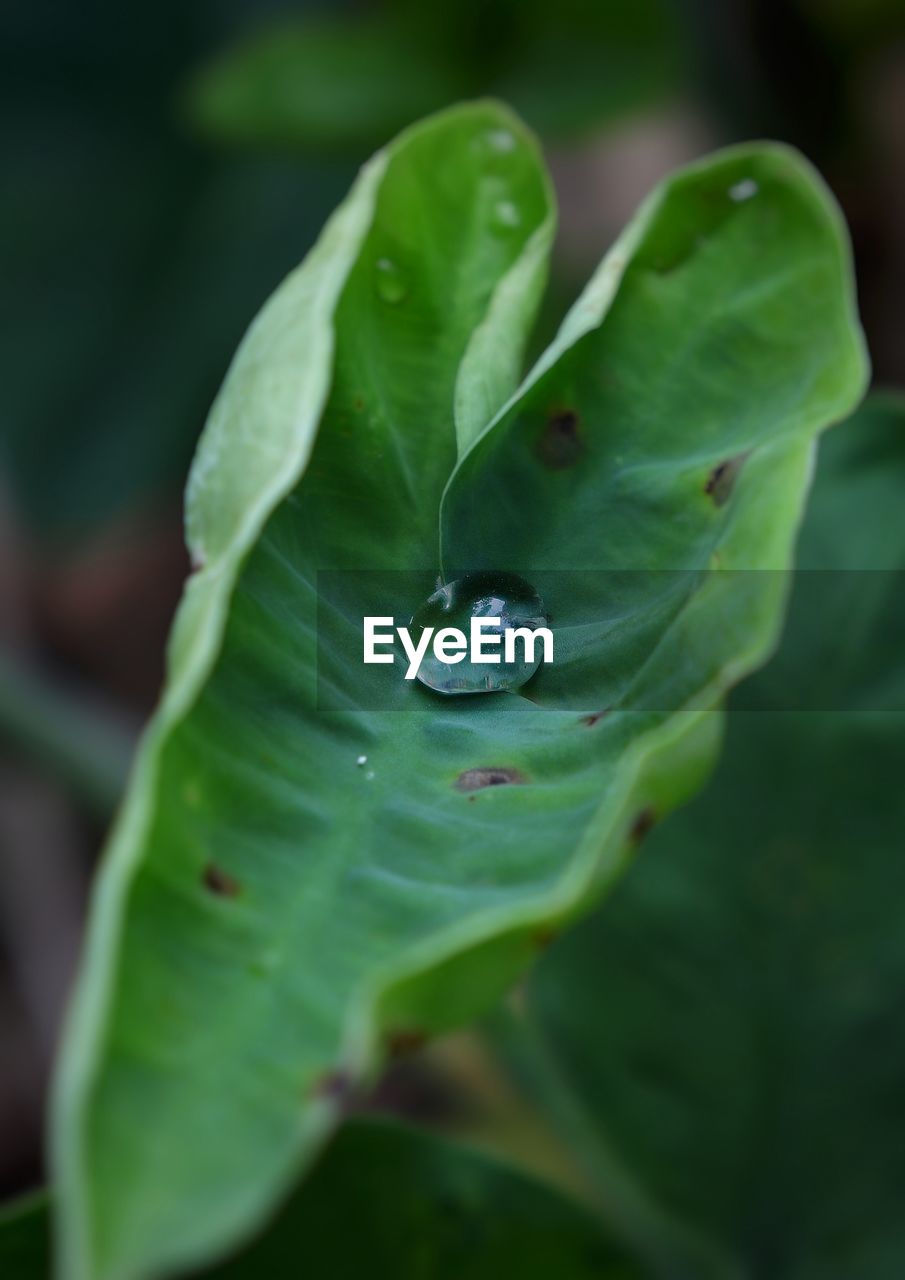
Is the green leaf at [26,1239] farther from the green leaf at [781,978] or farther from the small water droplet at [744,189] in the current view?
the small water droplet at [744,189]

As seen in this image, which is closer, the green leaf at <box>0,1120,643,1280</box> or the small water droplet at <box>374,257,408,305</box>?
the small water droplet at <box>374,257,408,305</box>

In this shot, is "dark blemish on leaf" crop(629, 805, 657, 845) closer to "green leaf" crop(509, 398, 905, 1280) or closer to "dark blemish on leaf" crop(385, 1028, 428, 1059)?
"dark blemish on leaf" crop(385, 1028, 428, 1059)

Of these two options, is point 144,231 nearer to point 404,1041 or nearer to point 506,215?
point 506,215

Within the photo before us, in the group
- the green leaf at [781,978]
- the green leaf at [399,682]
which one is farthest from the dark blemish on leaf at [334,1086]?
the green leaf at [781,978]

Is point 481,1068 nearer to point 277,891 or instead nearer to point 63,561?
point 277,891

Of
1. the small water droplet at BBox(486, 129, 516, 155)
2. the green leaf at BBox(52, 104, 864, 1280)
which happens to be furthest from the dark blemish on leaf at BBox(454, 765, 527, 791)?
the small water droplet at BBox(486, 129, 516, 155)

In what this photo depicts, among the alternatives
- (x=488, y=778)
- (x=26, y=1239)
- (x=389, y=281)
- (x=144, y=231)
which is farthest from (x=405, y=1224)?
(x=144, y=231)

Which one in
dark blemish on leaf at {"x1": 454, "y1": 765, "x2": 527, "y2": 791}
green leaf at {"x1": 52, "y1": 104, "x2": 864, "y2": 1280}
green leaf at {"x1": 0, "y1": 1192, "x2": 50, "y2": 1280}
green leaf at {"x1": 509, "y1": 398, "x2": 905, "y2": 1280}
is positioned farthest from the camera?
green leaf at {"x1": 509, "y1": 398, "x2": 905, "y2": 1280}

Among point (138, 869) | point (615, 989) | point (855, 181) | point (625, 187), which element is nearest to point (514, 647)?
point (138, 869)
